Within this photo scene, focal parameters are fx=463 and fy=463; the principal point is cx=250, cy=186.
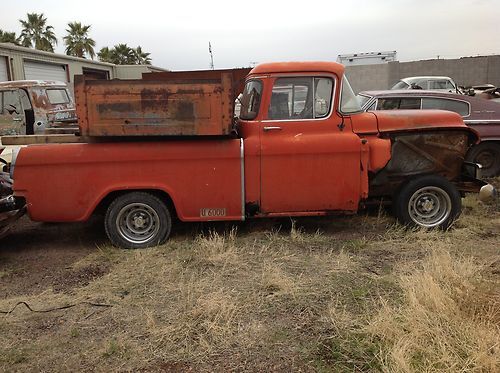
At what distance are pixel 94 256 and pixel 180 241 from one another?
991 millimetres

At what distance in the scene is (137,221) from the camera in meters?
5.41

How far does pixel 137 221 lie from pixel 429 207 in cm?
359

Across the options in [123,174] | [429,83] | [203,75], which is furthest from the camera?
[429,83]

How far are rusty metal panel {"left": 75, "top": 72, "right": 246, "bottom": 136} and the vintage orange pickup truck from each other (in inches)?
0.4

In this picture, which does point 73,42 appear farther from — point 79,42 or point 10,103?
point 10,103

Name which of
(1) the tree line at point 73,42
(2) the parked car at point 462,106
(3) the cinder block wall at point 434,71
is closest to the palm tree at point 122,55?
(1) the tree line at point 73,42

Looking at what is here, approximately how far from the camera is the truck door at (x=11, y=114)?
11.5m

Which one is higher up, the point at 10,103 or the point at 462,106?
the point at 10,103

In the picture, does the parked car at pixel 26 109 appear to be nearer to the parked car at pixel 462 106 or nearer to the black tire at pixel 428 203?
the parked car at pixel 462 106

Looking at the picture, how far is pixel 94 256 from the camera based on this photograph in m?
5.17

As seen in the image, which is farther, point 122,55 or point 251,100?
point 122,55

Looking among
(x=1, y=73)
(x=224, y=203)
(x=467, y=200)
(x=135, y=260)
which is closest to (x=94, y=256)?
(x=135, y=260)

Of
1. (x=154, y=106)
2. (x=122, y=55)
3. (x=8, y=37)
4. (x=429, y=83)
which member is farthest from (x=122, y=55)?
(x=154, y=106)

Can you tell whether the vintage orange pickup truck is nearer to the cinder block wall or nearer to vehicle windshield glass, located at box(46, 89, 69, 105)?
vehicle windshield glass, located at box(46, 89, 69, 105)
